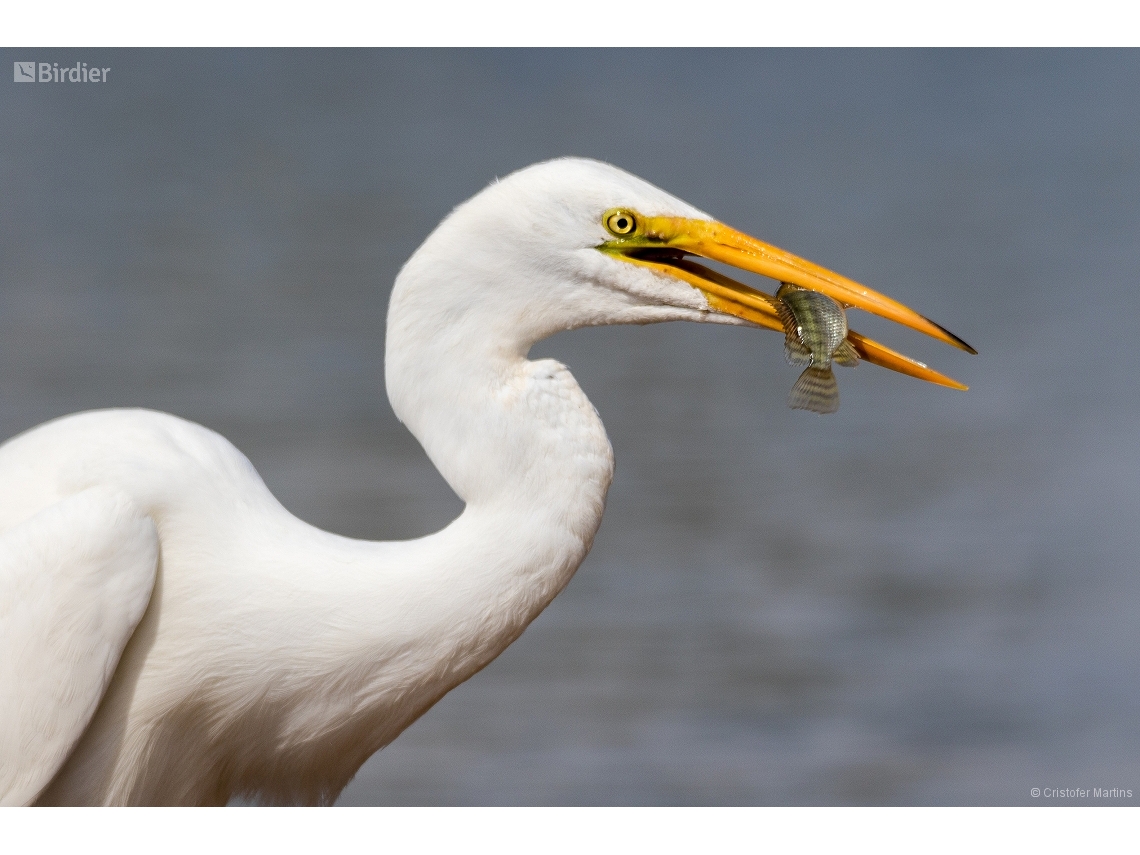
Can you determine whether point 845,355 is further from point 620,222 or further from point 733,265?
point 620,222

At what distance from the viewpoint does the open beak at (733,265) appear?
1.87 meters

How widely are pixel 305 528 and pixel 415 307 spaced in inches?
16.0

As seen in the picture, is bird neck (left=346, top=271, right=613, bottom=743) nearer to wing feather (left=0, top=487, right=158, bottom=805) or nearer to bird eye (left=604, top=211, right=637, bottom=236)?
bird eye (left=604, top=211, right=637, bottom=236)

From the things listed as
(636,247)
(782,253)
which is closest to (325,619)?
(636,247)

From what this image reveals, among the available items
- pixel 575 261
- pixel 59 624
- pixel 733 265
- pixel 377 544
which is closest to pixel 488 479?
pixel 377 544

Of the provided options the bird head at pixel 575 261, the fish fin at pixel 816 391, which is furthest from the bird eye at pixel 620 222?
the fish fin at pixel 816 391

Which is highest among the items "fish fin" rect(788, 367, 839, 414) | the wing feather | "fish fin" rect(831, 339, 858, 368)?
"fish fin" rect(831, 339, 858, 368)

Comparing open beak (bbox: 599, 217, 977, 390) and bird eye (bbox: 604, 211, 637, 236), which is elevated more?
bird eye (bbox: 604, 211, 637, 236)

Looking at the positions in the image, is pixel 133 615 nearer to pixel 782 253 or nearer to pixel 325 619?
pixel 325 619

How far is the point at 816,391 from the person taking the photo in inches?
75.6

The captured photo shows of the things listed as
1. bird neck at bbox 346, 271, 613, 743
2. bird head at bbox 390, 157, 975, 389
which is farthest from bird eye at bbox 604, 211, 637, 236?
bird neck at bbox 346, 271, 613, 743

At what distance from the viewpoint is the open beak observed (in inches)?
73.7

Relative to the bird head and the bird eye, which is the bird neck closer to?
the bird head

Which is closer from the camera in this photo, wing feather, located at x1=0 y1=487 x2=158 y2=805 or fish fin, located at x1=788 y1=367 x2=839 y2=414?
wing feather, located at x1=0 y1=487 x2=158 y2=805
